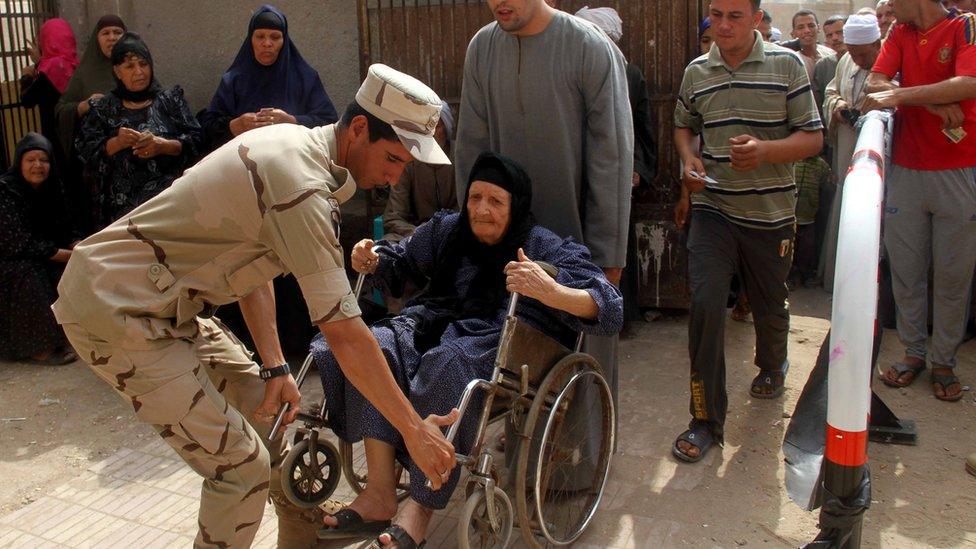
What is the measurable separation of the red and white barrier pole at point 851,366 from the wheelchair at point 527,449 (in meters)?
0.90

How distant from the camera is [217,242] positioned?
2498mm

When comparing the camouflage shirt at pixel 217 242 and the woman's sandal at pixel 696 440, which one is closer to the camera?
the camouflage shirt at pixel 217 242

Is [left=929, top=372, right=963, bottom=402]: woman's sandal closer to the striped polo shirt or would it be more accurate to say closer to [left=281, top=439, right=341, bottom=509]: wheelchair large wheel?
the striped polo shirt

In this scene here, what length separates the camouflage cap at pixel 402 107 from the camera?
258 cm

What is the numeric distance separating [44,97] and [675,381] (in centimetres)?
510

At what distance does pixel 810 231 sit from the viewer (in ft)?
22.5

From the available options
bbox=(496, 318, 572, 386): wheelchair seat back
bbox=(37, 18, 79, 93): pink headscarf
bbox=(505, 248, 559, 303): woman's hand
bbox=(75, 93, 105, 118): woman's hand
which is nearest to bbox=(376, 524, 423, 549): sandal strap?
bbox=(496, 318, 572, 386): wheelchair seat back

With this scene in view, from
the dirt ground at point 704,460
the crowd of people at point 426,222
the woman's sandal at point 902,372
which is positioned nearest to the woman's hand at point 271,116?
the crowd of people at point 426,222

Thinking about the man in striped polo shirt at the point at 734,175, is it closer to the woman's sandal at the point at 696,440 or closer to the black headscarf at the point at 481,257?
the woman's sandal at the point at 696,440

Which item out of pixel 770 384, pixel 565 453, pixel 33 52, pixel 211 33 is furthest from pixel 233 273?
pixel 33 52

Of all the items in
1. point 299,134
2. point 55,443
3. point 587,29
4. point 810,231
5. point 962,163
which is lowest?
point 55,443

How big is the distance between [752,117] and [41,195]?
4.45 metres

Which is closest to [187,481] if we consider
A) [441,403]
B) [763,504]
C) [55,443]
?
[55,443]

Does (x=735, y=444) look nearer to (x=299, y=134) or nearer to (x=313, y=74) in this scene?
(x=299, y=134)
